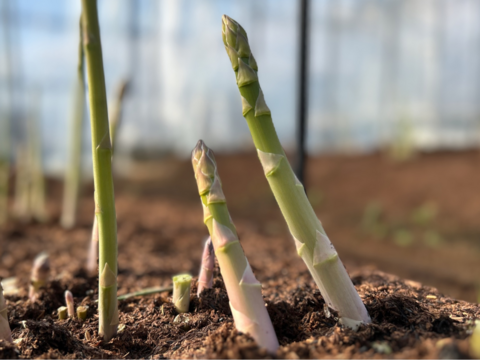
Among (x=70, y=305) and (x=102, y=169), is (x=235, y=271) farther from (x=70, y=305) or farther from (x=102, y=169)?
(x=70, y=305)

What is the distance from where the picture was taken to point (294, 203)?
83cm

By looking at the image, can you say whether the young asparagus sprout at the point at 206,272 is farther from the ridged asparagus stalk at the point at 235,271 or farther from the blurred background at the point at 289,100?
the blurred background at the point at 289,100

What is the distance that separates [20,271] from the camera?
195 centimetres

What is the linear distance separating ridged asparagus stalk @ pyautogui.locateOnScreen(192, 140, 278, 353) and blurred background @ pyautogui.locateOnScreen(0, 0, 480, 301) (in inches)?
113

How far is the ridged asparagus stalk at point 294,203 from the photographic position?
→ 0.82m

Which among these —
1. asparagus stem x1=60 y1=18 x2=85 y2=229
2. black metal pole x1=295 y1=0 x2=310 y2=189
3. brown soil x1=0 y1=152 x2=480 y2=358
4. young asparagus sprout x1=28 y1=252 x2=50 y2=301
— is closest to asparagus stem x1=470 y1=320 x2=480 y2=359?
brown soil x1=0 y1=152 x2=480 y2=358

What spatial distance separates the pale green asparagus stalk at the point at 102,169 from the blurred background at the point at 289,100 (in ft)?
9.18

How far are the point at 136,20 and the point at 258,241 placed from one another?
4.55m

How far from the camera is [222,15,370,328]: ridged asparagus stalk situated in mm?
816

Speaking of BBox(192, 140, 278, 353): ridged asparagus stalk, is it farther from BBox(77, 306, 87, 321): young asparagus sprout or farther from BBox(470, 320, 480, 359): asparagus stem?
BBox(77, 306, 87, 321): young asparagus sprout

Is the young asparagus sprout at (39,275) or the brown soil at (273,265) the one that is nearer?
the brown soil at (273,265)

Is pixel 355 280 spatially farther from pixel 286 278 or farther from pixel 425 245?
pixel 425 245

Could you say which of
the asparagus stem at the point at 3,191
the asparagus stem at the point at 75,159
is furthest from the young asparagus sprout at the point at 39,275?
the asparagus stem at the point at 3,191

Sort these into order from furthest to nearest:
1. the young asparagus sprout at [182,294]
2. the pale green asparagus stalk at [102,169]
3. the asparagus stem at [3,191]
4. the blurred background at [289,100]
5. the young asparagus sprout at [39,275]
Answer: the blurred background at [289,100] → the asparagus stem at [3,191] → the young asparagus sprout at [39,275] → the young asparagus sprout at [182,294] → the pale green asparagus stalk at [102,169]
